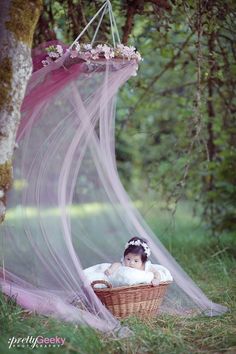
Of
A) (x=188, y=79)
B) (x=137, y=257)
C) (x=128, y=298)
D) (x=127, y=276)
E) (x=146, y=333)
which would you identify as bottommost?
(x=146, y=333)

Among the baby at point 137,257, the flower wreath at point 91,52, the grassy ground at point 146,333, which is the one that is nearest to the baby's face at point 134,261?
the baby at point 137,257

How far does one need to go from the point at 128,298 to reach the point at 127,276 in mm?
173

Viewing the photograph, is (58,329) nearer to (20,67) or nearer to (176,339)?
(176,339)

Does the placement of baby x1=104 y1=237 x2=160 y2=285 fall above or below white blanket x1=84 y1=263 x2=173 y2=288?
above

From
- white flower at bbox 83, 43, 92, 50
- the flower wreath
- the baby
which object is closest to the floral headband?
the baby

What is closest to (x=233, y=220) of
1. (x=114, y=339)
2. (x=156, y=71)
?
(x=114, y=339)

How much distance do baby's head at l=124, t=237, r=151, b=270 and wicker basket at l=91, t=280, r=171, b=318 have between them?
0.25 meters

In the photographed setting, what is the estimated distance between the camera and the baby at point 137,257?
4402 millimetres

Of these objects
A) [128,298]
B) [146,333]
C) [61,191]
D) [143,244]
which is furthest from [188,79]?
[146,333]

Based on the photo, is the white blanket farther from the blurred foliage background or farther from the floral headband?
the blurred foliage background

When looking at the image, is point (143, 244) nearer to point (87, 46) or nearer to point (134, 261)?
point (134, 261)

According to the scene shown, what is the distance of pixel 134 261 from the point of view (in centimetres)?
444

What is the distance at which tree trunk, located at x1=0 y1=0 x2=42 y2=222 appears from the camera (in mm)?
3779

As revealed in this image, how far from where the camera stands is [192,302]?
4602mm
